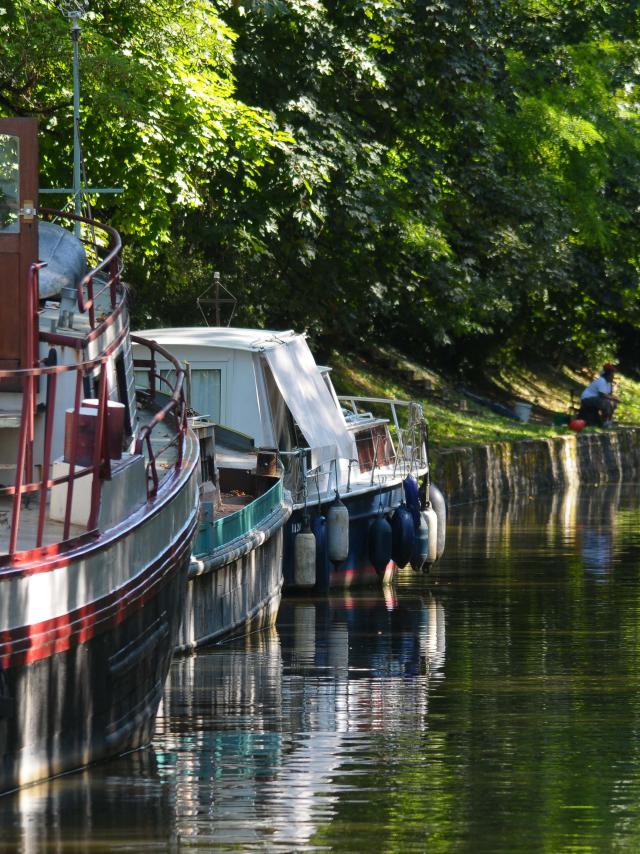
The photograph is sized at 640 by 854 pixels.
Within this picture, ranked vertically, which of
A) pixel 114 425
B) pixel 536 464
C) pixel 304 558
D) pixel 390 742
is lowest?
pixel 390 742

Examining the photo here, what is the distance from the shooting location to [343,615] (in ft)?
63.3

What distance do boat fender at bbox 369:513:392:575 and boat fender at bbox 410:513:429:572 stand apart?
0.76 meters

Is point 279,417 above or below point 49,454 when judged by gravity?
above

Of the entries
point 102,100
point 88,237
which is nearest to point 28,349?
point 88,237

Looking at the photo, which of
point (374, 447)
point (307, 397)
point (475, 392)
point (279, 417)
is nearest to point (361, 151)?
point (374, 447)

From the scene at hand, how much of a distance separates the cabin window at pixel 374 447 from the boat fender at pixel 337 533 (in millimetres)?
2293

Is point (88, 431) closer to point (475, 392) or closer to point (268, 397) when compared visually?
point (268, 397)

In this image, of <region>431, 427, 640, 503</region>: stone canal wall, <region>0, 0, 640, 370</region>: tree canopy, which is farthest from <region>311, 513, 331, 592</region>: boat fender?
<region>431, 427, 640, 503</region>: stone canal wall

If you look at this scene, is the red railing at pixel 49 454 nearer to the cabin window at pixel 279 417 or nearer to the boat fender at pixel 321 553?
the boat fender at pixel 321 553

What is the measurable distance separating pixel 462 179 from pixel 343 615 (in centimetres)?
1892

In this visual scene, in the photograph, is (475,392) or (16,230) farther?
(475,392)

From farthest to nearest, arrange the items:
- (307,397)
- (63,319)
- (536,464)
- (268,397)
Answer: (536,464) < (307,397) < (268,397) < (63,319)

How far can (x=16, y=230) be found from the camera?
39.9 feet

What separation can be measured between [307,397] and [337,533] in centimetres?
160
